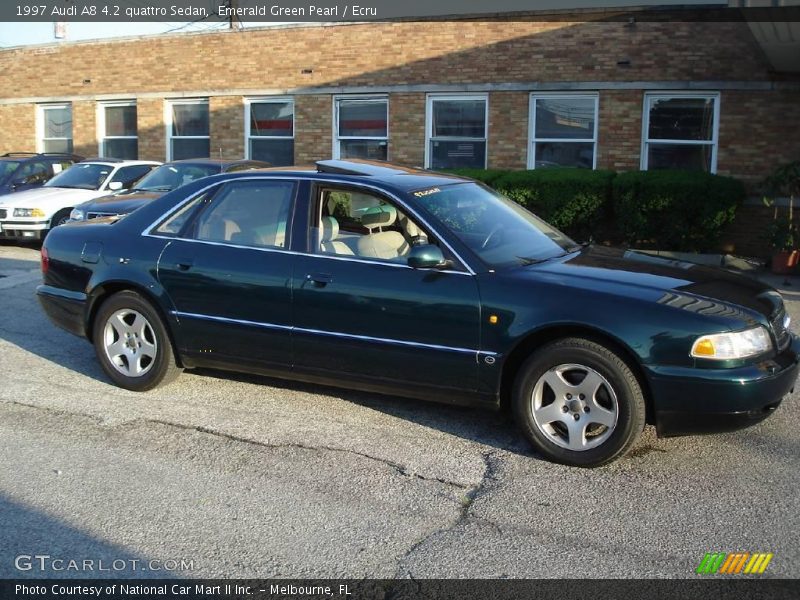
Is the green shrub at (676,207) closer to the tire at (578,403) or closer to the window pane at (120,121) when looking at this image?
the tire at (578,403)

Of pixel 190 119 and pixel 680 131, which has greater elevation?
pixel 190 119

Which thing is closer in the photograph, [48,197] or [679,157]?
[48,197]

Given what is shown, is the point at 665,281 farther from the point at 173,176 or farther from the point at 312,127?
the point at 312,127

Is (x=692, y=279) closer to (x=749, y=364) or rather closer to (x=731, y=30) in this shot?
(x=749, y=364)

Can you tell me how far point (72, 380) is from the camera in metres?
6.53

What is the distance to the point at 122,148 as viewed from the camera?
20.0 m

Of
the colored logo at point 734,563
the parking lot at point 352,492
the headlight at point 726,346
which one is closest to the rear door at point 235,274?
the parking lot at point 352,492

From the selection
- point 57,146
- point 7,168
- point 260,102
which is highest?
point 260,102

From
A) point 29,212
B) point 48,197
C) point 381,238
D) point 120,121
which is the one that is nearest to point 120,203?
point 29,212

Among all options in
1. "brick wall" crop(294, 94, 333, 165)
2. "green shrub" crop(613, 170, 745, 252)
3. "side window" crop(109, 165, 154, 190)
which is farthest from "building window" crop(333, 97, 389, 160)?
"green shrub" crop(613, 170, 745, 252)

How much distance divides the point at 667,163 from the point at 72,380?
11.0 m

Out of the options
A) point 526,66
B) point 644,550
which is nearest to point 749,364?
point 644,550

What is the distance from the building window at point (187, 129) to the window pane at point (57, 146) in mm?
3289

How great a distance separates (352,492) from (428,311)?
1177 mm
